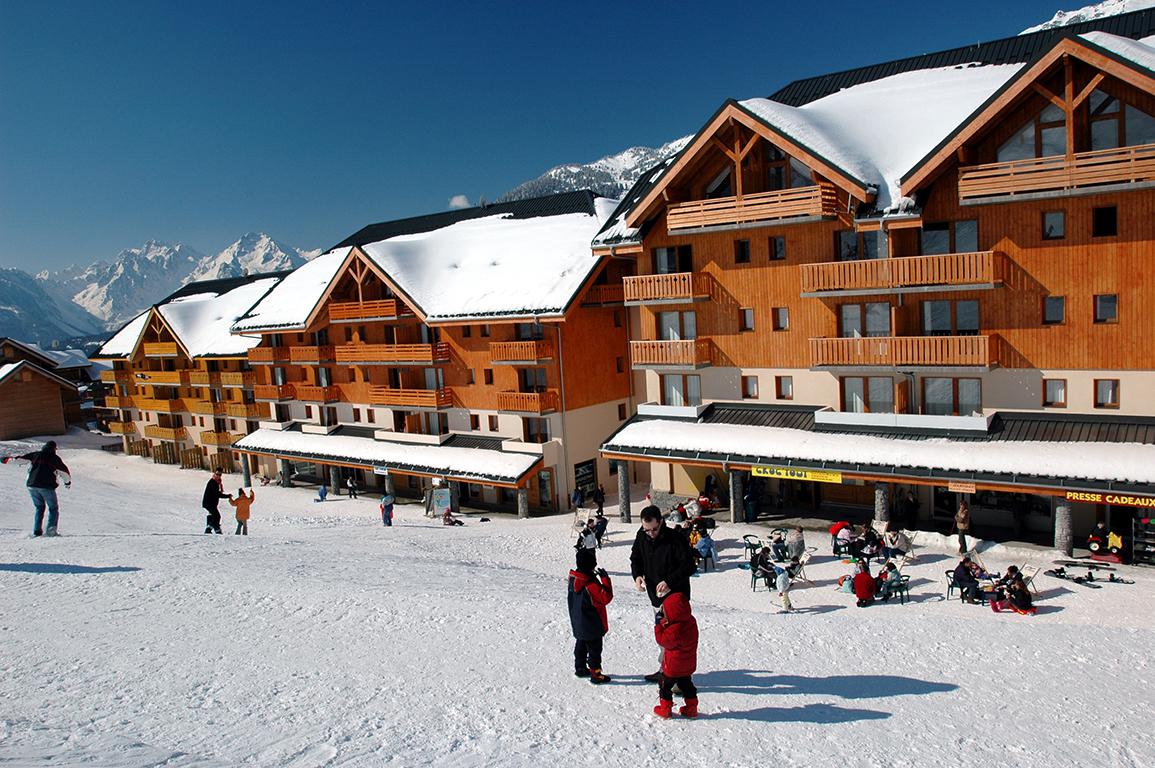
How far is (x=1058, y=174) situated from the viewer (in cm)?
2247

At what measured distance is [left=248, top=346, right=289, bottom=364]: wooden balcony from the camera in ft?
157

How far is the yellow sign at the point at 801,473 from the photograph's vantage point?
81.4 ft

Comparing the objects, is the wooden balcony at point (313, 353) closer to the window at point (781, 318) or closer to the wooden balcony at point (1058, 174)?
the window at point (781, 318)

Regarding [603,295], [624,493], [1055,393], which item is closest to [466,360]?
[603,295]

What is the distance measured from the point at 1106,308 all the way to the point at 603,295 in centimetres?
1946

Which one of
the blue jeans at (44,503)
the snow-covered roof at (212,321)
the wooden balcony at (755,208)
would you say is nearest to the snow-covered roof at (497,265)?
the wooden balcony at (755,208)

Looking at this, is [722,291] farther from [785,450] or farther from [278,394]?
[278,394]

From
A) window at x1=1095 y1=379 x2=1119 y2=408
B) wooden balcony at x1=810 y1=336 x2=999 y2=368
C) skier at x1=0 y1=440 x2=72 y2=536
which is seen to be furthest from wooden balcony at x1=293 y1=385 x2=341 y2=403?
window at x1=1095 y1=379 x2=1119 y2=408

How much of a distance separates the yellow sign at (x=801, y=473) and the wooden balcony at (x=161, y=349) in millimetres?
46435

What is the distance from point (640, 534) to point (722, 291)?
885 inches

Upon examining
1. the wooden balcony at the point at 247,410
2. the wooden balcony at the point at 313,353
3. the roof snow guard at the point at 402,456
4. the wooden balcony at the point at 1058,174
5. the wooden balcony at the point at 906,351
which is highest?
the wooden balcony at the point at 1058,174

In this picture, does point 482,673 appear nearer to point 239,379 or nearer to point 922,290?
point 922,290

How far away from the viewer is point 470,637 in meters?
11.8

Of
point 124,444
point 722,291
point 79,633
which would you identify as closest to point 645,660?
point 79,633
